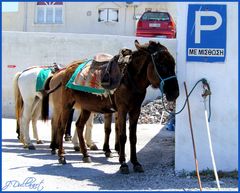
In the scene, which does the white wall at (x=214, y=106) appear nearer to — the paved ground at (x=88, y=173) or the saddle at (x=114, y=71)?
the paved ground at (x=88, y=173)

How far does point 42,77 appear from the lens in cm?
946

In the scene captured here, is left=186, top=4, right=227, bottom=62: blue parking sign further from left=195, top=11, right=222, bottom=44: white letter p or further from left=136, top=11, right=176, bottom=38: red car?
left=136, top=11, right=176, bottom=38: red car

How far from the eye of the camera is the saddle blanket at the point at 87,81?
721 cm

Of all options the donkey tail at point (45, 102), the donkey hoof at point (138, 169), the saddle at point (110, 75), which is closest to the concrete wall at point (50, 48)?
the donkey tail at point (45, 102)

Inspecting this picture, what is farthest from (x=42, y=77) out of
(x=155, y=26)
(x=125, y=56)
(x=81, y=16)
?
(x=81, y=16)

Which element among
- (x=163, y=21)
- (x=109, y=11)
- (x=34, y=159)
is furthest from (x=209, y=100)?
(x=109, y=11)

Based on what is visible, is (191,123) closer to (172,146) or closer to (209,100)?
(209,100)

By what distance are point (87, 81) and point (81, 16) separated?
20991 mm

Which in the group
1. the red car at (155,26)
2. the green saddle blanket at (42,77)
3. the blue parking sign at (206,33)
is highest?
the red car at (155,26)

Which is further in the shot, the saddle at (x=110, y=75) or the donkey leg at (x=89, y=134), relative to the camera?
the donkey leg at (x=89, y=134)

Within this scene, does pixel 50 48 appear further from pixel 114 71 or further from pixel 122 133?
pixel 122 133

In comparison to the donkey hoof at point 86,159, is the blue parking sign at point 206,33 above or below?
above
